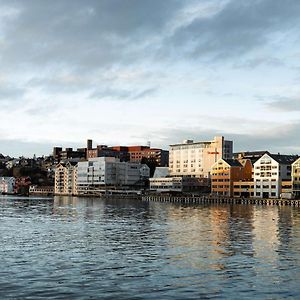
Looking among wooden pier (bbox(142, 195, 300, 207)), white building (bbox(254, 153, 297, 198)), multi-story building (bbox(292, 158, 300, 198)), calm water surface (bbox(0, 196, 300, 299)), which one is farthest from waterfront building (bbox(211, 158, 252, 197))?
calm water surface (bbox(0, 196, 300, 299))

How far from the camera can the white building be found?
146 meters

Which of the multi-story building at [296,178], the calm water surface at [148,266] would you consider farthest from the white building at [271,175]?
the calm water surface at [148,266]

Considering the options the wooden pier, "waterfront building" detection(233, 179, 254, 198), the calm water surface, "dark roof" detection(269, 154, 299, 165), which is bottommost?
the wooden pier

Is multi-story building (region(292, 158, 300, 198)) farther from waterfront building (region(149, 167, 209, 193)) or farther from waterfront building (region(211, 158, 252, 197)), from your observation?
waterfront building (region(149, 167, 209, 193))

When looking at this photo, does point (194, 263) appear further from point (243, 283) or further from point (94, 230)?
point (94, 230)

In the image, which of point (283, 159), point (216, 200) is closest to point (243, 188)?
point (216, 200)

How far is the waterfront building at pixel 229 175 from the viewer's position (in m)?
157

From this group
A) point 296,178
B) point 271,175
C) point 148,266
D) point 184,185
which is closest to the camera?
point 148,266

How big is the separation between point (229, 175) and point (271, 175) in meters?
14.1

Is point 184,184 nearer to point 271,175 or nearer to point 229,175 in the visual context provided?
point 229,175

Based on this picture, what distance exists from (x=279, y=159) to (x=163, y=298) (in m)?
133

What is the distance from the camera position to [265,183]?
486ft

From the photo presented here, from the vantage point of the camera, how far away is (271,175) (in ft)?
484

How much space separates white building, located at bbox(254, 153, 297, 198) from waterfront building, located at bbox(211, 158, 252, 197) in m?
6.22
